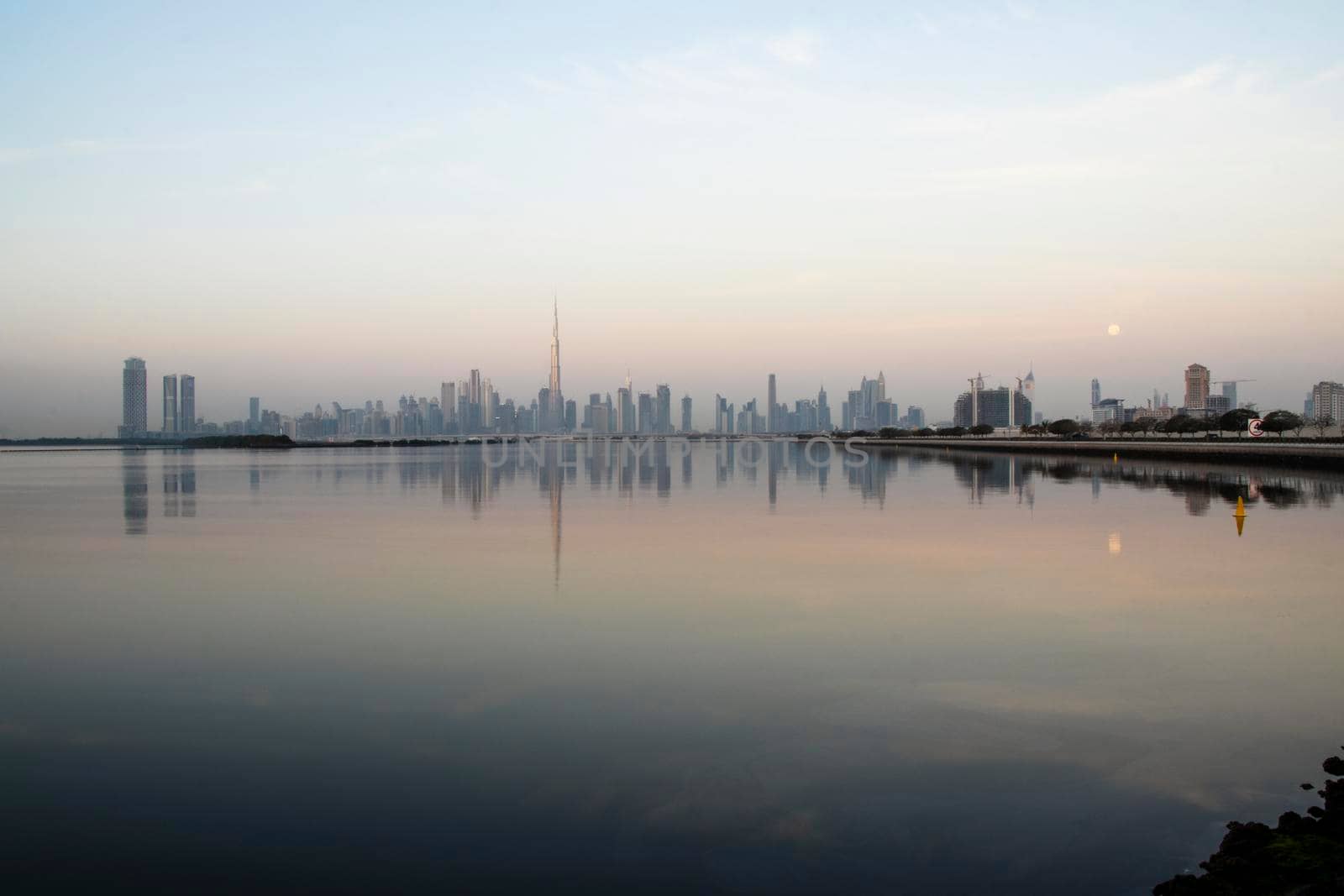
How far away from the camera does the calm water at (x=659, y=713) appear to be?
20.0ft

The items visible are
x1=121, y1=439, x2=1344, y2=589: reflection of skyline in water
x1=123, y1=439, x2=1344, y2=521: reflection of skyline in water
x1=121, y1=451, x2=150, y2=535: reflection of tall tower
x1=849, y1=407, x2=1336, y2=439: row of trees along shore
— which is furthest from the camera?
x1=849, y1=407, x2=1336, y2=439: row of trees along shore

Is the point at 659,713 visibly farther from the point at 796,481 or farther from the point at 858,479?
the point at 858,479

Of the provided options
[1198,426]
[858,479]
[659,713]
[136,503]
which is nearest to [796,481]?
[858,479]

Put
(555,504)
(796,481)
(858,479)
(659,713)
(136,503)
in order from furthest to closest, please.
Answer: (858,479) < (796,481) < (136,503) < (555,504) < (659,713)

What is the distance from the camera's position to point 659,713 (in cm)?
880

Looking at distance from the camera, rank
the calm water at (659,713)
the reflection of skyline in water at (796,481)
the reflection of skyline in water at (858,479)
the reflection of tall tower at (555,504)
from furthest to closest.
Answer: the reflection of skyline in water at (858,479) → the reflection of skyline in water at (796,481) → the reflection of tall tower at (555,504) → the calm water at (659,713)

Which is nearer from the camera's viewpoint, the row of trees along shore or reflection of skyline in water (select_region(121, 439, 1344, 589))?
reflection of skyline in water (select_region(121, 439, 1344, 589))

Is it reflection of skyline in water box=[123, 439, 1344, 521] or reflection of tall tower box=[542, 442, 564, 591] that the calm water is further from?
reflection of skyline in water box=[123, 439, 1344, 521]

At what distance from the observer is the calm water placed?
20.0 ft

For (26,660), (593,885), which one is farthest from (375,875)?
(26,660)

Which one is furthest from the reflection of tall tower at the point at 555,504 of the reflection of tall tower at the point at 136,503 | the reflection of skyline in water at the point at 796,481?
the reflection of tall tower at the point at 136,503

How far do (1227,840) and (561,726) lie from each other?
15.1 ft

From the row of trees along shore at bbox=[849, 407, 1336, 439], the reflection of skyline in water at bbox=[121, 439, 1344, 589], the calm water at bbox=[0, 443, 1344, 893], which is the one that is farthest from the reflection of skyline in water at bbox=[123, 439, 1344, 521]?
the row of trees along shore at bbox=[849, 407, 1336, 439]

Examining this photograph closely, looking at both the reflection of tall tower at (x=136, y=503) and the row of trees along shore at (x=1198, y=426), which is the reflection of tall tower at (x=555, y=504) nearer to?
the reflection of tall tower at (x=136, y=503)
